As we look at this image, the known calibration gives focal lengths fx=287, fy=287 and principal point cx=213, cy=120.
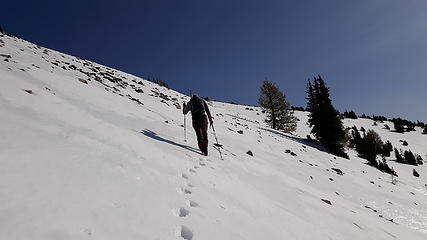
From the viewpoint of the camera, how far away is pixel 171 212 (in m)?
4.00

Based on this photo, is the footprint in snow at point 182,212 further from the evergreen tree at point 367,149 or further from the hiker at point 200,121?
the evergreen tree at point 367,149

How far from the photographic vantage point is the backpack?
9.95 meters

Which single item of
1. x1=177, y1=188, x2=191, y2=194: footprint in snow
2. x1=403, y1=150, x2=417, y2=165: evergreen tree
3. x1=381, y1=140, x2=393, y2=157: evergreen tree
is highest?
x1=381, y1=140, x2=393, y2=157: evergreen tree

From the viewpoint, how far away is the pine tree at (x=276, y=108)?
112 feet

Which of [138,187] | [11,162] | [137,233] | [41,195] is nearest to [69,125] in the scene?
[11,162]

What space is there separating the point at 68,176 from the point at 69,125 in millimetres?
3304

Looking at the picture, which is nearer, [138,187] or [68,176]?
[68,176]

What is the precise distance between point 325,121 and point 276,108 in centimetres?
710

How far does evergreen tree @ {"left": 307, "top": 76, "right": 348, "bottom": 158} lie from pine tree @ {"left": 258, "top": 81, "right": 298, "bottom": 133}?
9.84 feet

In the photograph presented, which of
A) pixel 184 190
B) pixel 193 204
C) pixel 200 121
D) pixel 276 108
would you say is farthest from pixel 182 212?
pixel 276 108

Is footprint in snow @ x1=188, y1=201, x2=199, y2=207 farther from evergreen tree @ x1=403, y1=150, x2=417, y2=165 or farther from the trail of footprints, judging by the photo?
evergreen tree @ x1=403, y1=150, x2=417, y2=165

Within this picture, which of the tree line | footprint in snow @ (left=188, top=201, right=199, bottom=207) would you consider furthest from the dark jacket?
the tree line

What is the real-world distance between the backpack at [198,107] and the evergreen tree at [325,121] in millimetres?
18891

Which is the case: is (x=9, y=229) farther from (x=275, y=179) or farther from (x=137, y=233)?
(x=275, y=179)
